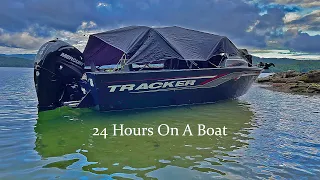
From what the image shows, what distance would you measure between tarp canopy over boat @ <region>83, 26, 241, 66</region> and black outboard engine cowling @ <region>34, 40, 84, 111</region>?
41.0 inches

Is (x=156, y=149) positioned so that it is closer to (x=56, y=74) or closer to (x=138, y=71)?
(x=138, y=71)

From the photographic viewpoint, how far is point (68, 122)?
350 inches

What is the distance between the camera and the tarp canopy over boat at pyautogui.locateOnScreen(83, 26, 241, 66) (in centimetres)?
1038

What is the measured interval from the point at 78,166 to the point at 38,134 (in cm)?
300

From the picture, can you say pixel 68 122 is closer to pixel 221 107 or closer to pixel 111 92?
pixel 111 92

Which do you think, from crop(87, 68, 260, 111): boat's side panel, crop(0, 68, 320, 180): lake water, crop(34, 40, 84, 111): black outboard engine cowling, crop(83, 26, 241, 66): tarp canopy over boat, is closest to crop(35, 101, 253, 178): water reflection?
crop(0, 68, 320, 180): lake water

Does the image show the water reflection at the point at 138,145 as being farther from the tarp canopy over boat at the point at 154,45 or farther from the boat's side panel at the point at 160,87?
the tarp canopy over boat at the point at 154,45

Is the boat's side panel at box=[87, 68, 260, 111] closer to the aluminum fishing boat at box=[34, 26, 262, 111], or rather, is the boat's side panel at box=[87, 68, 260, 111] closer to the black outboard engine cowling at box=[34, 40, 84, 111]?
the aluminum fishing boat at box=[34, 26, 262, 111]

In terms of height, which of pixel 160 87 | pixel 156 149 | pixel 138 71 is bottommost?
pixel 156 149

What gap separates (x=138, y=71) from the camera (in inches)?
384

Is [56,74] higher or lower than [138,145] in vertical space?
higher

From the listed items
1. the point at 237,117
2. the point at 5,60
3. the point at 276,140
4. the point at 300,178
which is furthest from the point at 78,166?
the point at 5,60

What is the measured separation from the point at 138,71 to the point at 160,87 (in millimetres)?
1183

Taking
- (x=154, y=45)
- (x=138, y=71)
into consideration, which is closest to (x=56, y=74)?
(x=138, y=71)
